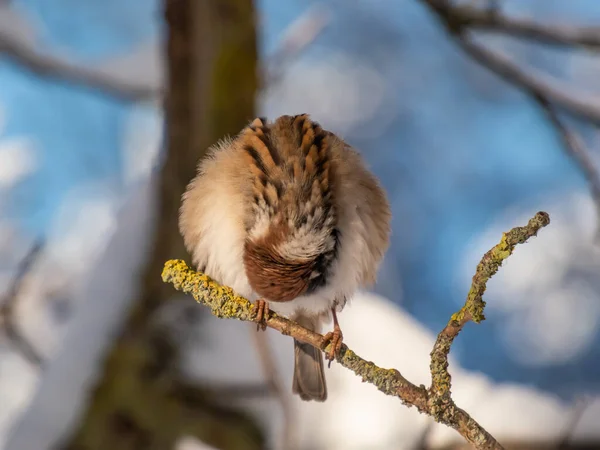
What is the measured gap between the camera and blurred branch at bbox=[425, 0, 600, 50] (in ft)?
4.11

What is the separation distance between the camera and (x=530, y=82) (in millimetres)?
1041

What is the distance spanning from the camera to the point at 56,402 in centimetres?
146

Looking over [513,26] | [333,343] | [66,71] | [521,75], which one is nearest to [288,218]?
[333,343]

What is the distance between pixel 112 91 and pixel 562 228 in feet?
6.25

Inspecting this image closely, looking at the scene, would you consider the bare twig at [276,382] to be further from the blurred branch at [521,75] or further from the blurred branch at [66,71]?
the blurred branch at [66,71]

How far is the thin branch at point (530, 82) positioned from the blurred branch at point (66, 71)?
0.94 m

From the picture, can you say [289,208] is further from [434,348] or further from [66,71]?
[66,71]

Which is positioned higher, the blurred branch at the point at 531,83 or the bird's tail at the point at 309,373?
the blurred branch at the point at 531,83

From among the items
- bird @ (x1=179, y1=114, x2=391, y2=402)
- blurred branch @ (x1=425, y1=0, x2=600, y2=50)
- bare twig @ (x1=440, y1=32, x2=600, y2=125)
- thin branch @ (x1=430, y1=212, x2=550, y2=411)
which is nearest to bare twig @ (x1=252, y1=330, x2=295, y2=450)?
bird @ (x1=179, y1=114, x2=391, y2=402)

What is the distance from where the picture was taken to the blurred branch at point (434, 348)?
0.41 meters

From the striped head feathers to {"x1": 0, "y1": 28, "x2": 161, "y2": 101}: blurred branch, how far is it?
117cm

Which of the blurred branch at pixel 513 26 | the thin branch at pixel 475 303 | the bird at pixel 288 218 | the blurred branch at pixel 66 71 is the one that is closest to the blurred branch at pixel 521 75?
the blurred branch at pixel 513 26

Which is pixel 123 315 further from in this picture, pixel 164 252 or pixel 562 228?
pixel 562 228

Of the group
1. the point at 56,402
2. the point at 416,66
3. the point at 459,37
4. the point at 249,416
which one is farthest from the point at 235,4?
the point at 416,66
